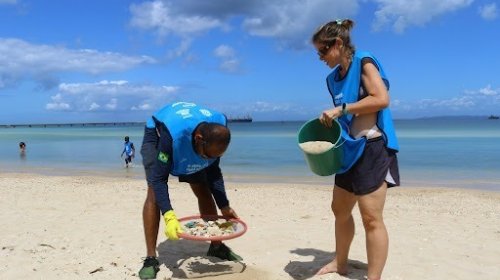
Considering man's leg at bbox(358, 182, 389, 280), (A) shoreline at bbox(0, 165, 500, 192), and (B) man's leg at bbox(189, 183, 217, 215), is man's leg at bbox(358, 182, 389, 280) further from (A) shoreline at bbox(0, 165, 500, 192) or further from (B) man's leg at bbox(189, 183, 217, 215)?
Answer: (A) shoreline at bbox(0, 165, 500, 192)

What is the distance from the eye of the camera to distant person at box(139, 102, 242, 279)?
3363 mm

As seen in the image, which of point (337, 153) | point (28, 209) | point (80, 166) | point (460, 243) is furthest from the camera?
point (80, 166)

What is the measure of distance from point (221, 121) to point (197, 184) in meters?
0.74

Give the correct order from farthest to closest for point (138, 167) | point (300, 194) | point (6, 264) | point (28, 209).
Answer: point (138, 167), point (300, 194), point (28, 209), point (6, 264)

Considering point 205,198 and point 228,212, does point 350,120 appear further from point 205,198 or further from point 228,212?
point 205,198

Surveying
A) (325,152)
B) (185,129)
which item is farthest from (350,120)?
(185,129)

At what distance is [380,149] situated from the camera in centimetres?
315

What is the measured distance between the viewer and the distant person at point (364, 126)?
3.09 meters

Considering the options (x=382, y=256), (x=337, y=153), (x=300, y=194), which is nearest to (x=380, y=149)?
(x=337, y=153)

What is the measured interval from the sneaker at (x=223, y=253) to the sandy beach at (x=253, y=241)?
9cm

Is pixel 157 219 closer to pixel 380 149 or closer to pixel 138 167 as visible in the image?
pixel 380 149

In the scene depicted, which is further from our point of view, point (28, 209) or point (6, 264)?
point (28, 209)

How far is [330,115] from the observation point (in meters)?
3.10

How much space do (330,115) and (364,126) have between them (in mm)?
272
